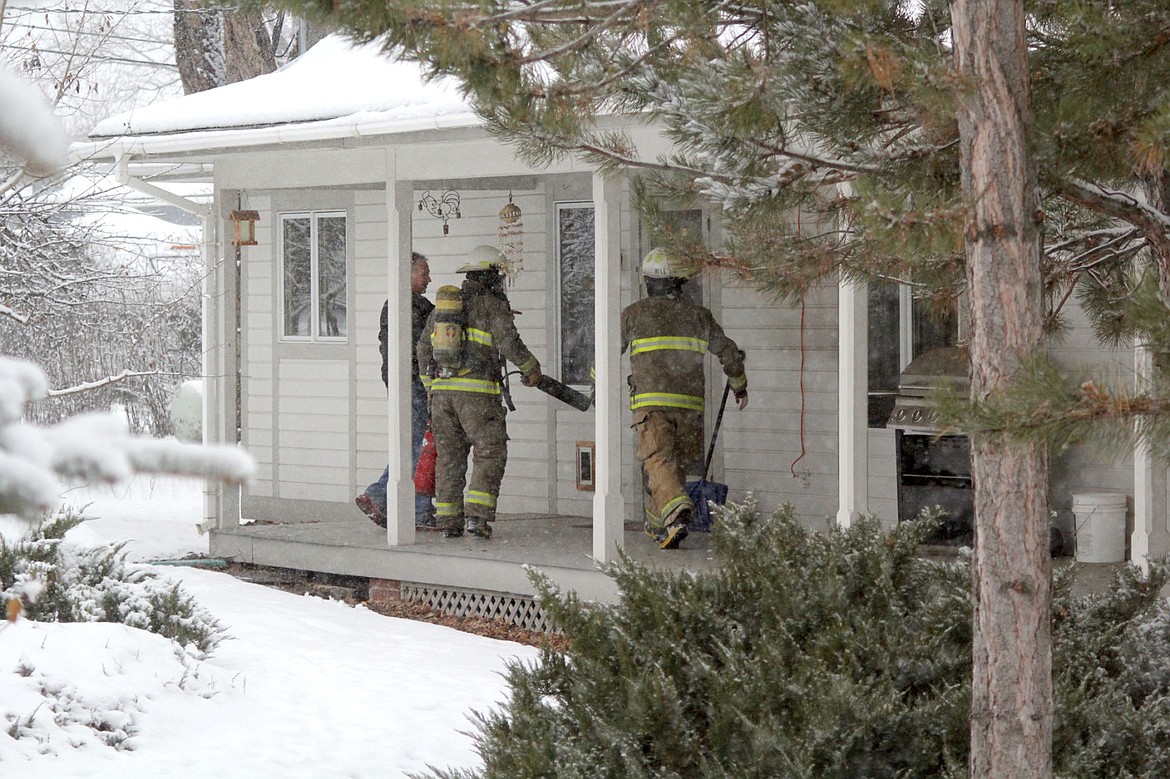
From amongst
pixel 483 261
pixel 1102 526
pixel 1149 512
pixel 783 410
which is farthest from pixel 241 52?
pixel 1149 512

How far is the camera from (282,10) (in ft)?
11.4

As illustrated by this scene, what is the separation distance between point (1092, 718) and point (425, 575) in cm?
607

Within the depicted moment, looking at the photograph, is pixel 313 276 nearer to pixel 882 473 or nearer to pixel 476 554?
pixel 476 554

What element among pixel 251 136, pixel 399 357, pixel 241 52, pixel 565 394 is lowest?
pixel 565 394

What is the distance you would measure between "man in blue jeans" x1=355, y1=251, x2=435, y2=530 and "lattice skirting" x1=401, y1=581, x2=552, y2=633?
0.62 m

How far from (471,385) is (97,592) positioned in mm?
2977

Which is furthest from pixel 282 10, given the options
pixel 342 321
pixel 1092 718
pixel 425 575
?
pixel 342 321

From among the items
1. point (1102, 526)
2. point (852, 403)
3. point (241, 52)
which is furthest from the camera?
point (241, 52)

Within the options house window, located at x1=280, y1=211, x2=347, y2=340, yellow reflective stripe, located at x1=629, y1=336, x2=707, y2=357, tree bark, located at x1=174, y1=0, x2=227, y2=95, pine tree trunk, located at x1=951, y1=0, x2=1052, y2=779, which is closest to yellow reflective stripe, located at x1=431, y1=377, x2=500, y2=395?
yellow reflective stripe, located at x1=629, y1=336, x2=707, y2=357

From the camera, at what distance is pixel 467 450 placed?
968cm

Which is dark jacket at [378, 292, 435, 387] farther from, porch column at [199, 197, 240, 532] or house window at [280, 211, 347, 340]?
house window at [280, 211, 347, 340]

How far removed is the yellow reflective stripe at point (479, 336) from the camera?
9.40 m

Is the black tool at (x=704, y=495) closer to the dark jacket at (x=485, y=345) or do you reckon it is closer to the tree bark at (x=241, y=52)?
the dark jacket at (x=485, y=345)

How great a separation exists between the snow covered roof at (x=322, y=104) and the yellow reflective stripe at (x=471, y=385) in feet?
5.95
